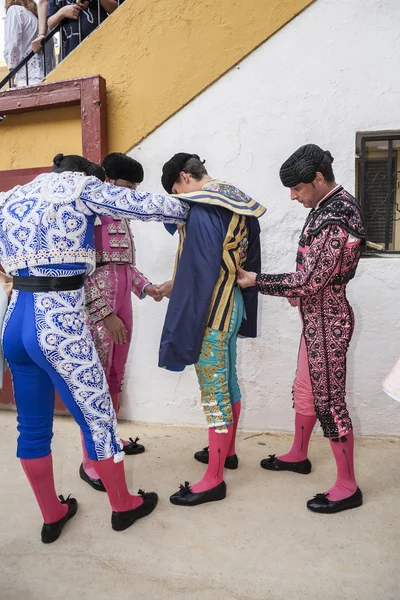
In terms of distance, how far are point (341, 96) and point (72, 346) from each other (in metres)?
2.38

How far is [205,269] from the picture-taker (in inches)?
90.0

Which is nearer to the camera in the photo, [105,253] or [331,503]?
[331,503]

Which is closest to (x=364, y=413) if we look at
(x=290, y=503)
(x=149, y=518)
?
(x=290, y=503)

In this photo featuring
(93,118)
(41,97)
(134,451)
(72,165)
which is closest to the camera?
(72,165)

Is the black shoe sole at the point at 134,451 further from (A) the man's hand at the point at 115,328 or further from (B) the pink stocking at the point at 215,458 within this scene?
(A) the man's hand at the point at 115,328

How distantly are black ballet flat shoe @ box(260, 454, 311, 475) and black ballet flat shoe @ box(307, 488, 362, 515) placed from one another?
387 millimetres

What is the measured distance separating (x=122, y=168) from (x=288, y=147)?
4.01ft

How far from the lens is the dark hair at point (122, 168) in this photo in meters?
2.61

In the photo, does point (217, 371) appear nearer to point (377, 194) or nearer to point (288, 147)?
point (288, 147)

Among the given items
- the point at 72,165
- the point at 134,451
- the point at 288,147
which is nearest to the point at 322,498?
the point at 134,451

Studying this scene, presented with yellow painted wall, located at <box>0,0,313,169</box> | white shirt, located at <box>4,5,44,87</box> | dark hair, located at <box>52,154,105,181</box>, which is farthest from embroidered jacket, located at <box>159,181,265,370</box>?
white shirt, located at <box>4,5,44,87</box>

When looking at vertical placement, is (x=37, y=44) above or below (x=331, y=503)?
above

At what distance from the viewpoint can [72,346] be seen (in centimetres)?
199

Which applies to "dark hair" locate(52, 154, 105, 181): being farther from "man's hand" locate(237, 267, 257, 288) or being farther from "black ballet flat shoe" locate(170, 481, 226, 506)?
"black ballet flat shoe" locate(170, 481, 226, 506)
